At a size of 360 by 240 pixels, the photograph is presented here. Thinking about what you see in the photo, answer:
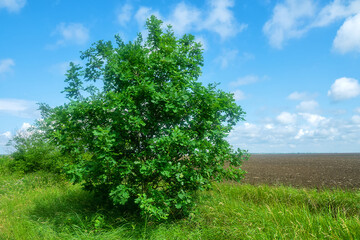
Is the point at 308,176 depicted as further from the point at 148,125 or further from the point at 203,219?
the point at 148,125

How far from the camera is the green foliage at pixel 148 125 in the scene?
646cm

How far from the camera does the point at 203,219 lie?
25.1 feet

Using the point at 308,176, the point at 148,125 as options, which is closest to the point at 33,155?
the point at 148,125

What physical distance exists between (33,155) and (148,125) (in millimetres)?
13018

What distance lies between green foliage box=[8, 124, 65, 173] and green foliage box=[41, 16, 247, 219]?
8.71 m

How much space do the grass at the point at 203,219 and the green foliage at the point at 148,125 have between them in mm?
737

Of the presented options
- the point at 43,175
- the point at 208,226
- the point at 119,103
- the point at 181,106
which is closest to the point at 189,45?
the point at 181,106

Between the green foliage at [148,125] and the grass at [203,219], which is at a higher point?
the green foliage at [148,125]

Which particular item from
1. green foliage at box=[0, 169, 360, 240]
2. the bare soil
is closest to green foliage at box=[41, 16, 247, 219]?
green foliage at box=[0, 169, 360, 240]

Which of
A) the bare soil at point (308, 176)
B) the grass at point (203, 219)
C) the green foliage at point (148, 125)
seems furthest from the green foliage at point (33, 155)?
the bare soil at point (308, 176)

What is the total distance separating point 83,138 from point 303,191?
30.6ft

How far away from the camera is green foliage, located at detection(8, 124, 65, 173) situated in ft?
51.5

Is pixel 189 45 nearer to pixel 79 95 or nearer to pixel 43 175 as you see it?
pixel 79 95

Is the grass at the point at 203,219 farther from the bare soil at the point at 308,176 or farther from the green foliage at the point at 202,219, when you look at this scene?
the bare soil at the point at 308,176
